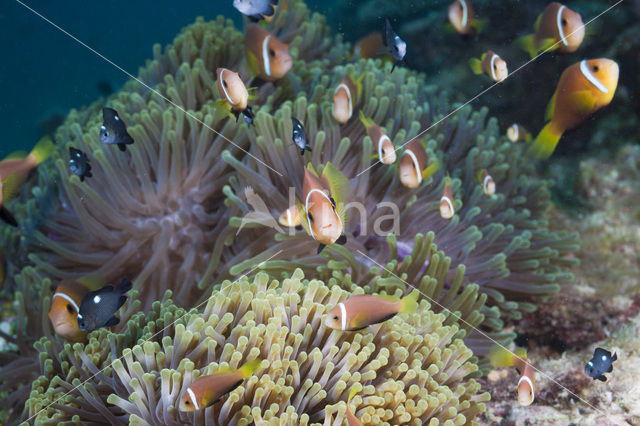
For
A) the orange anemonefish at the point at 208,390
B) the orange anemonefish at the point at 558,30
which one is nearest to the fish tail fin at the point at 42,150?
the orange anemonefish at the point at 208,390

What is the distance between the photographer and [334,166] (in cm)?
225

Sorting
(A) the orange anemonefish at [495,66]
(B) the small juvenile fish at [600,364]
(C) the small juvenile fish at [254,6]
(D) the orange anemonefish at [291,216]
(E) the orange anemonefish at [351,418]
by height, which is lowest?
(B) the small juvenile fish at [600,364]

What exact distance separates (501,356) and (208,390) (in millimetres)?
1383

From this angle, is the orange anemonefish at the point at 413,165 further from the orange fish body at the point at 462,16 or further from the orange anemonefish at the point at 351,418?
the orange fish body at the point at 462,16

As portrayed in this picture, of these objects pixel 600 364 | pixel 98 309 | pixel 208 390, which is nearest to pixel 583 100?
pixel 600 364

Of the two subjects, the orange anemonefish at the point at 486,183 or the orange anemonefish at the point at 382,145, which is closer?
the orange anemonefish at the point at 382,145

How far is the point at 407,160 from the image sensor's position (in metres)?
2.48

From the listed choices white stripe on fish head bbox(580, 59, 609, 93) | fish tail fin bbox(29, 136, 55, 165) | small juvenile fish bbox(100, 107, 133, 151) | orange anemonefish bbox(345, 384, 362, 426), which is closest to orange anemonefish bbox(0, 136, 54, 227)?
fish tail fin bbox(29, 136, 55, 165)

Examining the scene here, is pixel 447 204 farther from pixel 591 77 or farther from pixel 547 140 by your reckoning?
pixel 591 77

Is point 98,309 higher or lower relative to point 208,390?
higher

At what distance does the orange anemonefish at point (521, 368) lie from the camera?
1909 mm

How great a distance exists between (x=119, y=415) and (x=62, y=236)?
1588 mm

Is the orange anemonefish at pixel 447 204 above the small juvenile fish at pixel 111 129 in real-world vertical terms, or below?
below

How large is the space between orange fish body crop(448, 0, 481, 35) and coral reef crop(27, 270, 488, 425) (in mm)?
2770
